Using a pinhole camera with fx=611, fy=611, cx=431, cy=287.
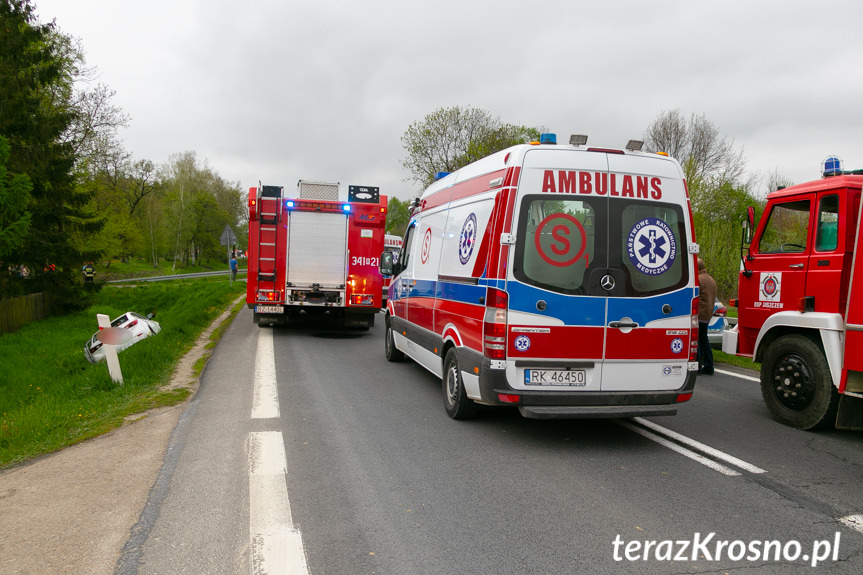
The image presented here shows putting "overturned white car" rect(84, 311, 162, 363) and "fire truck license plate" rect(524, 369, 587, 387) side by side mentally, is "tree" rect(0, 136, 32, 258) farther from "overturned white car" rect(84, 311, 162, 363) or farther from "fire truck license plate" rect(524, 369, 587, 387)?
"fire truck license plate" rect(524, 369, 587, 387)

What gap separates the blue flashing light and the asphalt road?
2.74m

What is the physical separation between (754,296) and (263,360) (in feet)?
23.9

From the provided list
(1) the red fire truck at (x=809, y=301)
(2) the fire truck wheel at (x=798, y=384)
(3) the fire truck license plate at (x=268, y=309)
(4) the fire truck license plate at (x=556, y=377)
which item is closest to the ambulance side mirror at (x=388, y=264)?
(3) the fire truck license plate at (x=268, y=309)

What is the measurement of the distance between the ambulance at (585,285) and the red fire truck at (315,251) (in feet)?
26.9

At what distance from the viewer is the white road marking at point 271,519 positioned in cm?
326

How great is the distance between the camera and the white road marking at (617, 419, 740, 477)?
493 cm

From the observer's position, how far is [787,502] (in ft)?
13.9

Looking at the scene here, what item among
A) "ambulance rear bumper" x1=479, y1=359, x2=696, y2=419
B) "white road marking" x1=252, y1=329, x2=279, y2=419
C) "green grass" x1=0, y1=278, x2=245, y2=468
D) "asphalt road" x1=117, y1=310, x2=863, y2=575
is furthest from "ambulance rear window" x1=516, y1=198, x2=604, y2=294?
"green grass" x1=0, y1=278, x2=245, y2=468

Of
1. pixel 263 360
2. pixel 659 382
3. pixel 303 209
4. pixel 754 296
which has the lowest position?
pixel 263 360

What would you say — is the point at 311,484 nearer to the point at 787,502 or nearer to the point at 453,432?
the point at 453,432

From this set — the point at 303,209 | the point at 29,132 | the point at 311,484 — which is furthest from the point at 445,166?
the point at 311,484

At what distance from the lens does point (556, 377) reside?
5402 millimetres

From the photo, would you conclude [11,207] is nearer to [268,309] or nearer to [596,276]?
[268,309]

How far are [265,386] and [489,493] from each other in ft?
14.6
